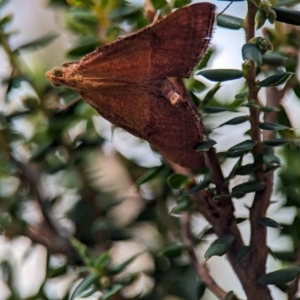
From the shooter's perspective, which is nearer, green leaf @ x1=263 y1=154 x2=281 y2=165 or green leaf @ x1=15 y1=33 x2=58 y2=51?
green leaf @ x1=263 y1=154 x2=281 y2=165

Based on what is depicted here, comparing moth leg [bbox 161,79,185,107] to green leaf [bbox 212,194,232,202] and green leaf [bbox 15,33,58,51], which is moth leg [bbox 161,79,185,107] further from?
green leaf [bbox 15,33,58,51]

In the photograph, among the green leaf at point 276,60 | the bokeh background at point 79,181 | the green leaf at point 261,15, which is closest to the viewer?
the green leaf at point 261,15

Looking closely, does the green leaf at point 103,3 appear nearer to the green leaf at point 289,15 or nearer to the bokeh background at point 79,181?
the bokeh background at point 79,181

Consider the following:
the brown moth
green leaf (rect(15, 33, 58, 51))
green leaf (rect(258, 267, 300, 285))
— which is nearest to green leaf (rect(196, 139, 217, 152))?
the brown moth

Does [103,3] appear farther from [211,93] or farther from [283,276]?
[283,276]

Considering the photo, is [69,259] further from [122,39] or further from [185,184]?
[122,39]

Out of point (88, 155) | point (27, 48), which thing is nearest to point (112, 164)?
point (88, 155)

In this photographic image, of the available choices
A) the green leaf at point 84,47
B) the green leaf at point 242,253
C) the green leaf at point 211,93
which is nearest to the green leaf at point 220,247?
the green leaf at point 242,253
